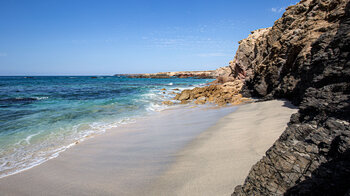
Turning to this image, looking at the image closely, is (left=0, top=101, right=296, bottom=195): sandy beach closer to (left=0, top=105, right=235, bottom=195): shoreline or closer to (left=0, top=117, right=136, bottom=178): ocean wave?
(left=0, top=105, right=235, bottom=195): shoreline

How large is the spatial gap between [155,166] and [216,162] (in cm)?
122

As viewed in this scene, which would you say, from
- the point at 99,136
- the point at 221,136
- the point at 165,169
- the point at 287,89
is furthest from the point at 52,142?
the point at 287,89

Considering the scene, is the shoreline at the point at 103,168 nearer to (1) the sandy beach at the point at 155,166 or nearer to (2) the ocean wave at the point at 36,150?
(1) the sandy beach at the point at 155,166

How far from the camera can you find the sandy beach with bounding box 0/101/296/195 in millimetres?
2836

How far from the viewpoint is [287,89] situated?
7.86m

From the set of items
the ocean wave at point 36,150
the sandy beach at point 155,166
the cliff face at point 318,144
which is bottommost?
the ocean wave at point 36,150

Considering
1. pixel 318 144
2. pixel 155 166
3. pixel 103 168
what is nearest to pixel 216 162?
pixel 155 166

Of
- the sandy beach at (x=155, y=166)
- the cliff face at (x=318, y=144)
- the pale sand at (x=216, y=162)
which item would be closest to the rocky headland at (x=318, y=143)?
the cliff face at (x=318, y=144)

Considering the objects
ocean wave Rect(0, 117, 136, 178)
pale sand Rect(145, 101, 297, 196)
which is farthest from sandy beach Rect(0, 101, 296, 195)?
ocean wave Rect(0, 117, 136, 178)

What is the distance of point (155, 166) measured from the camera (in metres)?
3.57

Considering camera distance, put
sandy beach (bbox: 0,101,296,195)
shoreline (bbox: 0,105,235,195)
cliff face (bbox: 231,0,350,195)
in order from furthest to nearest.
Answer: shoreline (bbox: 0,105,235,195) < sandy beach (bbox: 0,101,296,195) < cliff face (bbox: 231,0,350,195)

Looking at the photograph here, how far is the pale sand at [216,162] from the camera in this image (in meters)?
2.66

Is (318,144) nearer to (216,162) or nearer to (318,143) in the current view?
(318,143)

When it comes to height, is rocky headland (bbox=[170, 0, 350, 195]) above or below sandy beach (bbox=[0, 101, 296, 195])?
above
